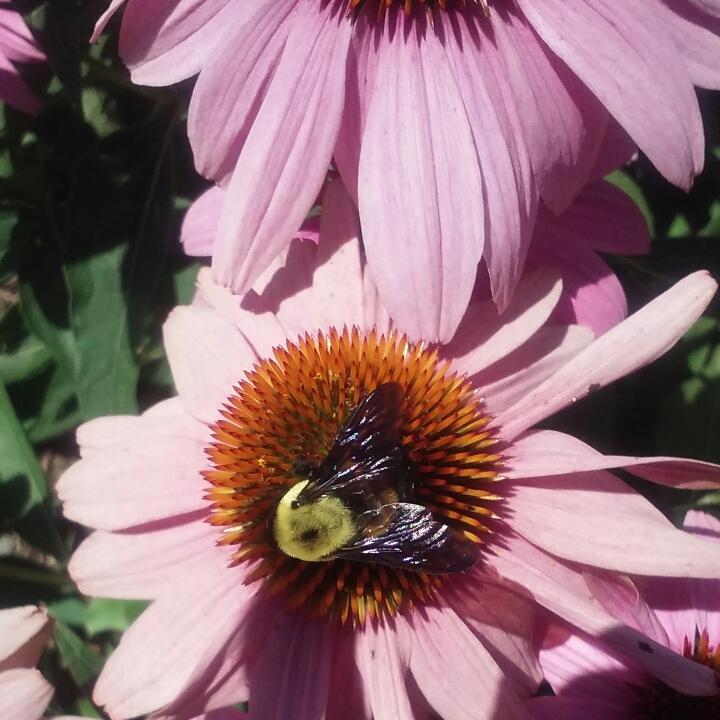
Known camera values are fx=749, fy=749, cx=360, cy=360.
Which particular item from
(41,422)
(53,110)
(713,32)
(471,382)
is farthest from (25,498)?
(713,32)

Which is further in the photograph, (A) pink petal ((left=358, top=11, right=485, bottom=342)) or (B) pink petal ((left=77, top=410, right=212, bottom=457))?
(B) pink petal ((left=77, top=410, right=212, bottom=457))

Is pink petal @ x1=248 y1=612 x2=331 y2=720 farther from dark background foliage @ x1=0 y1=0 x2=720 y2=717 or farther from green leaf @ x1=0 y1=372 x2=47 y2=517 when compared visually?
green leaf @ x1=0 y1=372 x2=47 y2=517

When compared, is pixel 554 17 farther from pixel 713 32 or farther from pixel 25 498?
pixel 25 498

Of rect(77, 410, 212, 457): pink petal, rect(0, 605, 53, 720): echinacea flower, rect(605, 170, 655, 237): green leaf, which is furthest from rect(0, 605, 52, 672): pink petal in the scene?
rect(605, 170, 655, 237): green leaf

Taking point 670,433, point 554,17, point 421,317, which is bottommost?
point 670,433

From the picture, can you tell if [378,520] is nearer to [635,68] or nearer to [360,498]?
[360,498]
